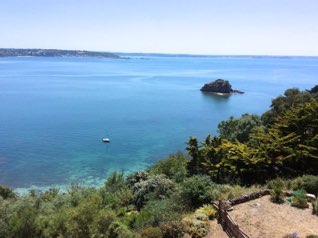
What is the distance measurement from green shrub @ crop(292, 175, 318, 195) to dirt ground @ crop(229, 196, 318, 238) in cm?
214

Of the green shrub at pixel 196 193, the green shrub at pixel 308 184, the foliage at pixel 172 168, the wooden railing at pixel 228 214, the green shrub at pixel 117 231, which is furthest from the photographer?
the foliage at pixel 172 168

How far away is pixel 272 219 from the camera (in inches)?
664

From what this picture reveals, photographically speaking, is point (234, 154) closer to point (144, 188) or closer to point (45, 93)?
point (144, 188)

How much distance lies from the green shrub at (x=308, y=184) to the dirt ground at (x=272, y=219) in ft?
7.01

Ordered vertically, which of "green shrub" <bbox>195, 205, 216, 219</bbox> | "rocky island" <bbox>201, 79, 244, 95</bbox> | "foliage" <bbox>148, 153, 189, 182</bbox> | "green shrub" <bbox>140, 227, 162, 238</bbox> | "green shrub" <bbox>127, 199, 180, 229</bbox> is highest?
"green shrub" <bbox>140, 227, 162, 238</bbox>

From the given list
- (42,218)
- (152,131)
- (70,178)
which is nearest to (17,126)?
(152,131)

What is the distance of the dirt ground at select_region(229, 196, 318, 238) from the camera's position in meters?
15.7

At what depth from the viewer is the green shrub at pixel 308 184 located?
786 inches

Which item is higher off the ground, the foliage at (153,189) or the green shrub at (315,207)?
the green shrub at (315,207)

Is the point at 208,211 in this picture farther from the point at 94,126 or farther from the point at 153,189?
the point at 94,126

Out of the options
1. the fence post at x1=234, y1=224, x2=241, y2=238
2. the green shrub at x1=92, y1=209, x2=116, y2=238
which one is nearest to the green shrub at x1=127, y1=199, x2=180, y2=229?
the green shrub at x1=92, y1=209, x2=116, y2=238

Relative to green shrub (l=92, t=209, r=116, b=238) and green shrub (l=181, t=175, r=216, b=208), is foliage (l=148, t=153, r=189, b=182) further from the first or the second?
green shrub (l=92, t=209, r=116, b=238)

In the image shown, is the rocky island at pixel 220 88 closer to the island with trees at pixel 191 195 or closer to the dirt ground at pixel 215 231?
the island with trees at pixel 191 195

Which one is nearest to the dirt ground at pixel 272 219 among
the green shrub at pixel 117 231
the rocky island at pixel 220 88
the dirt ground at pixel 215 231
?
the dirt ground at pixel 215 231
